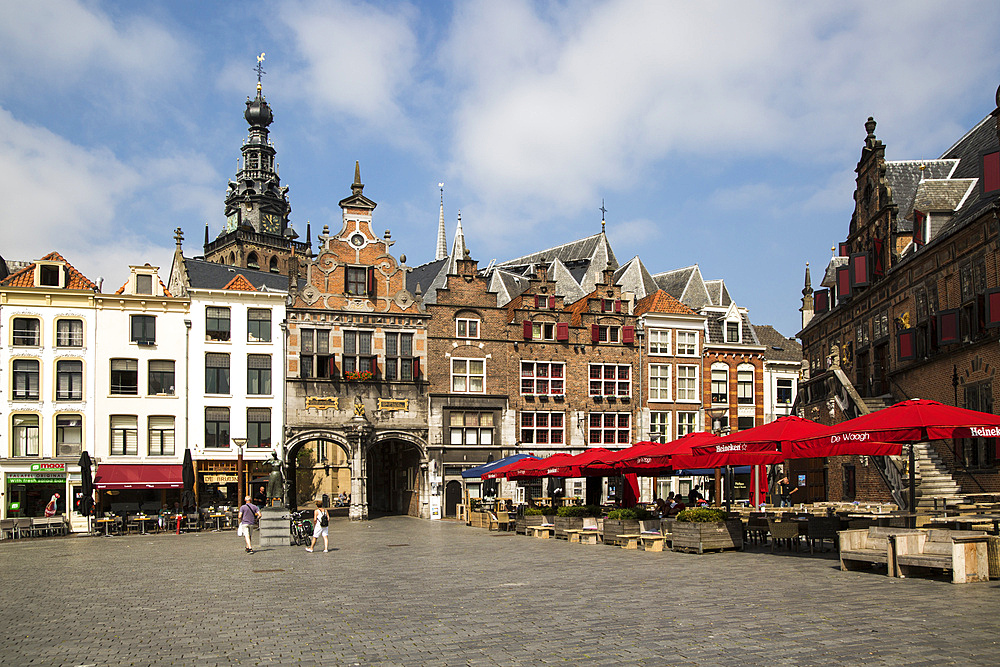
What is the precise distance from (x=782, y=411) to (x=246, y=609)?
1870 inches

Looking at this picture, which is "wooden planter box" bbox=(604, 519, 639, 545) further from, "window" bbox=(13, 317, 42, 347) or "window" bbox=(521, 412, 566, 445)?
"window" bbox=(13, 317, 42, 347)

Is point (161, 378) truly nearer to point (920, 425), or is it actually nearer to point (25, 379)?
point (25, 379)

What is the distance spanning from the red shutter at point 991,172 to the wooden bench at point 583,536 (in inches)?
579

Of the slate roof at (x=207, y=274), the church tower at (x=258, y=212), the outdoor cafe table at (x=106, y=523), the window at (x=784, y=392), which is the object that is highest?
the church tower at (x=258, y=212)

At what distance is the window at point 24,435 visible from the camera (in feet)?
136

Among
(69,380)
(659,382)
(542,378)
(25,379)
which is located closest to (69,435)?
(69,380)

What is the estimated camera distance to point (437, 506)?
46.3 metres

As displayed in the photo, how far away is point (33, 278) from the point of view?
1686 inches

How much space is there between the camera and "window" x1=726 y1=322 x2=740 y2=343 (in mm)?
55719

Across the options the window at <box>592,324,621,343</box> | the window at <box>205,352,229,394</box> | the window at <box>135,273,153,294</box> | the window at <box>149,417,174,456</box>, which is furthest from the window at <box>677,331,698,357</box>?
the window at <box>135,273,153,294</box>

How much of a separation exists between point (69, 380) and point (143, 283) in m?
5.72

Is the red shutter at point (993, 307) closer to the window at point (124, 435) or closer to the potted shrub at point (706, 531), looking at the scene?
the potted shrub at point (706, 531)

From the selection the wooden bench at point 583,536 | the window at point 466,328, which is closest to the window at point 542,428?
the window at point 466,328

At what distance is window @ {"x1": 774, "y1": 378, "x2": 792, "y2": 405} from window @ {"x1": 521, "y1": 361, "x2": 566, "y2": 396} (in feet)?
48.3
